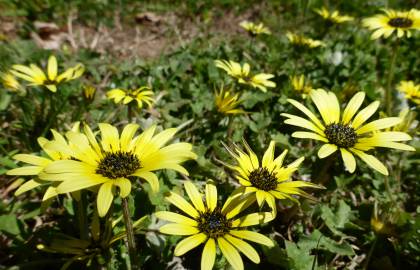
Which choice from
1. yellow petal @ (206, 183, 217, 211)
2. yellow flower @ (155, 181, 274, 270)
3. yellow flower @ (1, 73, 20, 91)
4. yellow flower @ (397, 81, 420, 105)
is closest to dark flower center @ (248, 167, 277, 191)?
yellow flower @ (155, 181, 274, 270)

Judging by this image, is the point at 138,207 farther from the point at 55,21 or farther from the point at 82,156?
the point at 55,21

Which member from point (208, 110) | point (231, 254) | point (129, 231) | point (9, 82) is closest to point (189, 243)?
point (231, 254)

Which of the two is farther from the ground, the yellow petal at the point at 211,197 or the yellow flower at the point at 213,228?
the yellow petal at the point at 211,197

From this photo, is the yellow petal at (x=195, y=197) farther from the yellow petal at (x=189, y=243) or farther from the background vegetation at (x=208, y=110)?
the background vegetation at (x=208, y=110)

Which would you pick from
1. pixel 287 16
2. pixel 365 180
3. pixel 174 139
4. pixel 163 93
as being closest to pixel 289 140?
pixel 365 180

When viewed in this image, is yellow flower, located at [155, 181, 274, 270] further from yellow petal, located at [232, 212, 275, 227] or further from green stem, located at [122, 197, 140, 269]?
green stem, located at [122, 197, 140, 269]

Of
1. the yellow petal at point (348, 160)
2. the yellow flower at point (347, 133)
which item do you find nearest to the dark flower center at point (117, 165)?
the yellow flower at point (347, 133)
